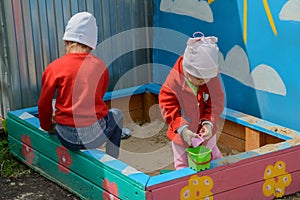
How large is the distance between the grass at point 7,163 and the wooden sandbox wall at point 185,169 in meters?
0.05

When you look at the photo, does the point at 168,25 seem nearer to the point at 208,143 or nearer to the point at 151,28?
the point at 151,28

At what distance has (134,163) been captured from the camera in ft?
11.3

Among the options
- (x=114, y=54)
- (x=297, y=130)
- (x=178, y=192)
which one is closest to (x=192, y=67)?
(x=178, y=192)

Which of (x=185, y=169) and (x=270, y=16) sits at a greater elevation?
(x=270, y=16)

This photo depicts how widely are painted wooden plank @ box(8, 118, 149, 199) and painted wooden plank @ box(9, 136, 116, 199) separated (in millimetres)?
28

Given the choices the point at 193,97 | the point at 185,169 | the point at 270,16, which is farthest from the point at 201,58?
the point at 270,16

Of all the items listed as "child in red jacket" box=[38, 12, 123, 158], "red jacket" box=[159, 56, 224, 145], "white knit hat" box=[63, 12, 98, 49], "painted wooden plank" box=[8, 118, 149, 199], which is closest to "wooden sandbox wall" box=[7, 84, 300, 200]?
"painted wooden plank" box=[8, 118, 149, 199]

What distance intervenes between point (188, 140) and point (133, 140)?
43.6 inches

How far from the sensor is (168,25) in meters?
4.05

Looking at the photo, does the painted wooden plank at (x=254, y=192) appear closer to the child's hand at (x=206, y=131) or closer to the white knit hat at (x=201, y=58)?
the child's hand at (x=206, y=131)

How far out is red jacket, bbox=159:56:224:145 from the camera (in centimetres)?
279

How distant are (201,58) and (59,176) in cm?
100

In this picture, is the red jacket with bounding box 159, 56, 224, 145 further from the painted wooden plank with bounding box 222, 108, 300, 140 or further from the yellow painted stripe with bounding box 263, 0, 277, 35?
the yellow painted stripe with bounding box 263, 0, 277, 35

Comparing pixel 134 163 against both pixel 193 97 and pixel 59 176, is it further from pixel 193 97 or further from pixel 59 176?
pixel 193 97
